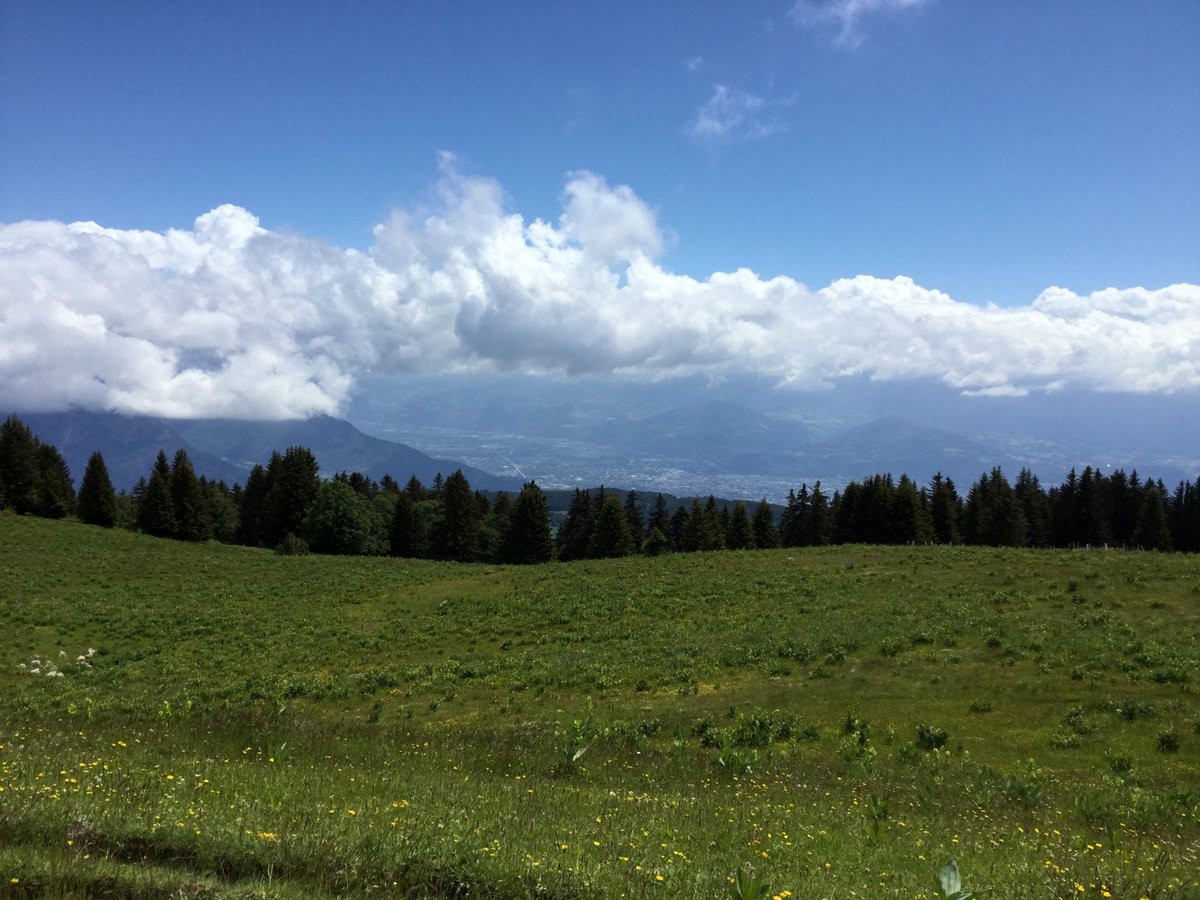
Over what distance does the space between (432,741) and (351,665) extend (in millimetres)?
12970

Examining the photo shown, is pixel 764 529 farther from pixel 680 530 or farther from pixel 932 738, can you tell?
pixel 932 738

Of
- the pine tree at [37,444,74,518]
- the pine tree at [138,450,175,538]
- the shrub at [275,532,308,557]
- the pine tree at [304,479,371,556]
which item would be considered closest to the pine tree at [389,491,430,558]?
the pine tree at [304,479,371,556]

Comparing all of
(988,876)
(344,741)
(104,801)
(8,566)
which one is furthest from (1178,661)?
(8,566)

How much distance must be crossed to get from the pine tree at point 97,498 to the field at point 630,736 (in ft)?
152

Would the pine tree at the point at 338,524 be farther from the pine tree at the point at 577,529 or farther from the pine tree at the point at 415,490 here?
the pine tree at the point at 577,529

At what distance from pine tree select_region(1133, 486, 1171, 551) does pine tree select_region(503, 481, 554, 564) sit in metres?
68.9

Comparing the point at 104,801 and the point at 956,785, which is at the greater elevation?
the point at 104,801

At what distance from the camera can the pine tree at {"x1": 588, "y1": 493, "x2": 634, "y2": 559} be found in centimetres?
8006

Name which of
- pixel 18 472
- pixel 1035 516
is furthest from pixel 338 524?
pixel 1035 516

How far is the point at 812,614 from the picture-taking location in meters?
26.5

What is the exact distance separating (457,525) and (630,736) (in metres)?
79.5

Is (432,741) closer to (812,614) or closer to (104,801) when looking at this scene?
(104,801)

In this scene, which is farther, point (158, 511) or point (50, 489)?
point (50, 489)

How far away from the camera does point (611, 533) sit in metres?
80.4
